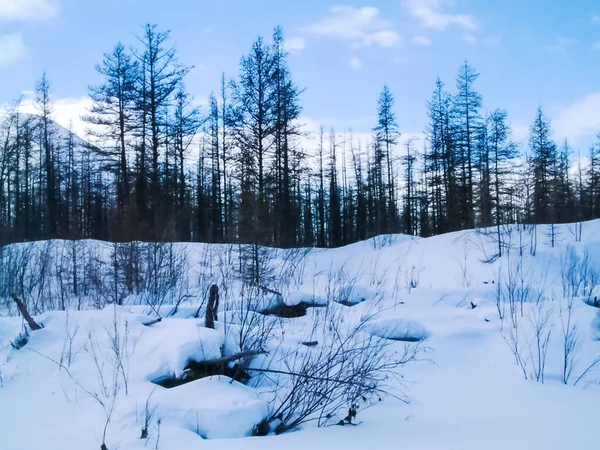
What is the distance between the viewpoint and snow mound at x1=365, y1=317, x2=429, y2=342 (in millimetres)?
6262

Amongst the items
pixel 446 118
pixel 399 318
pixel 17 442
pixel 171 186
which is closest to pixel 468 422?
pixel 399 318

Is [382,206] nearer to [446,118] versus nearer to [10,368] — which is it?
[446,118]

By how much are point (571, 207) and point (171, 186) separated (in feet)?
79.7

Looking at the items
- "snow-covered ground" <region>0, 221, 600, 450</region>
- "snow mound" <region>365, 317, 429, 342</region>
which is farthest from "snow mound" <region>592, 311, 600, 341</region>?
"snow mound" <region>365, 317, 429, 342</region>

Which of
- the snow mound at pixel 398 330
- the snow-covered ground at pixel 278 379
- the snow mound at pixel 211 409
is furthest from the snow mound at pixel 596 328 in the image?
the snow mound at pixel 211 409

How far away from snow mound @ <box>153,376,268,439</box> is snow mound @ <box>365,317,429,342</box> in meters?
3.02

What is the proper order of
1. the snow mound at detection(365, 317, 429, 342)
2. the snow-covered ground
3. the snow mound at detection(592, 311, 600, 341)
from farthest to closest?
1. the snow mound at detection(365, 317, 429, 342)
2. the snow mound at detection(592, 311, 600, 341)
3. the snow-covered ground

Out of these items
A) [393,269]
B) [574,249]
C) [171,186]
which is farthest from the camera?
[171,186]

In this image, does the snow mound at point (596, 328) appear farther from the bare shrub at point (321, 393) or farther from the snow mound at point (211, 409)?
the snow mound at point (211, 409)

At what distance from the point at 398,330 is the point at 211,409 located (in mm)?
3718

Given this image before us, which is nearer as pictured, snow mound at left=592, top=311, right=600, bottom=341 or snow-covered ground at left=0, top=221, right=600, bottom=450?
snow-covered ground at left=0, top=221, right=600, bottom=450

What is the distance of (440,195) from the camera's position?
3092cm

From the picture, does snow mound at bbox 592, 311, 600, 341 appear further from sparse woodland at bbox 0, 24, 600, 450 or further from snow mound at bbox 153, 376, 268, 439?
snow mound at bbox 153, 376, 268, 439

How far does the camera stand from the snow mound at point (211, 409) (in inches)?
129
